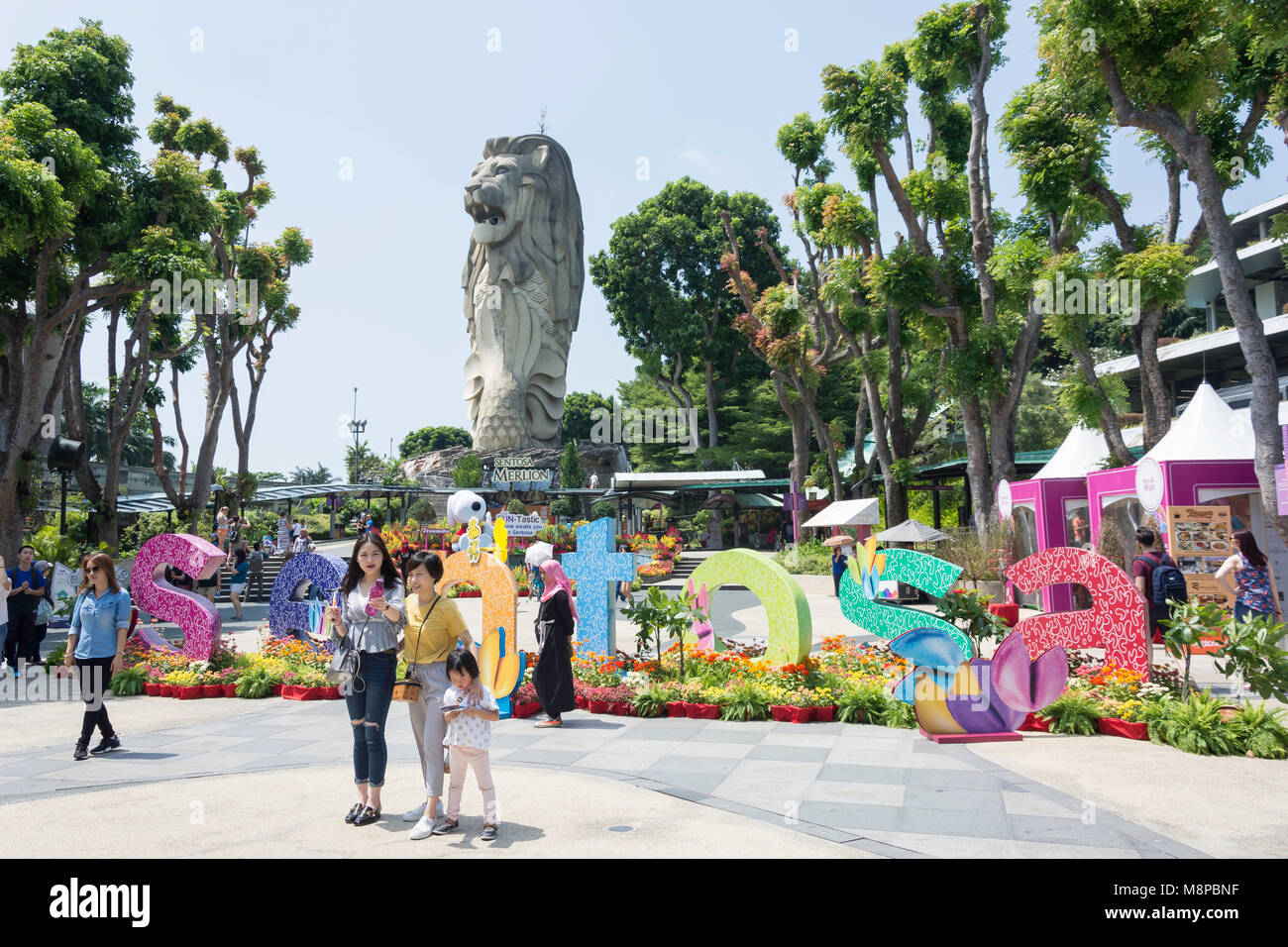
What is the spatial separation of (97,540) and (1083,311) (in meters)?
22.0

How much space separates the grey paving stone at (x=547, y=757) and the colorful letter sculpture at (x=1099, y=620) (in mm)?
4546

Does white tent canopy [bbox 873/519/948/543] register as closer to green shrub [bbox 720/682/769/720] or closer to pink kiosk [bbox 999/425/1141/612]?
pink kiosk [bbox 999/425/1141/612]

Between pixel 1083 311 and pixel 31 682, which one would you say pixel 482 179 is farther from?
pixel 31 682

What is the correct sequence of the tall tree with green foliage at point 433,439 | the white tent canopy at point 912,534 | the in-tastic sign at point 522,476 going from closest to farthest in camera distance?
1. the white tent canopy at point 912,534
2. the in-tastic sign at point 522,476
3. the tall tree with green foliage at point 433,439

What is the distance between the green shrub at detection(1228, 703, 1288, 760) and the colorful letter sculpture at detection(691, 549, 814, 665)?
147 inches

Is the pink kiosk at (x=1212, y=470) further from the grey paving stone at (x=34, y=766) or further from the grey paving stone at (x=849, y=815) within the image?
the grey paving stone at (x=34, y=766)

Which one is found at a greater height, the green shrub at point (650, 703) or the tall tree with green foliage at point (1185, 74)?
the tall tree with green foliage at point (1185, 74)

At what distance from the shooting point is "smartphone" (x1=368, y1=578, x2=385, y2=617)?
18.2ft

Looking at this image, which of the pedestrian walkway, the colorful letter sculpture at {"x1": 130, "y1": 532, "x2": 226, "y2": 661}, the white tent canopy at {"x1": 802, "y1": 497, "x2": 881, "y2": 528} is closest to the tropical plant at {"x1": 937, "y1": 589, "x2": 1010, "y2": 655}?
the pedestrian walkway

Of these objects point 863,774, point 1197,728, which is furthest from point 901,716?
point 1197,728

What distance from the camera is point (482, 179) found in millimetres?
46938

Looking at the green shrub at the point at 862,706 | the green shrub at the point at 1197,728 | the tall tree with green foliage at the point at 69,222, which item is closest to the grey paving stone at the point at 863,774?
the green shrub at the point at 862,706

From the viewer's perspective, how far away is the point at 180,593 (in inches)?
445

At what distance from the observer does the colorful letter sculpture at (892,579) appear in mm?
9617
